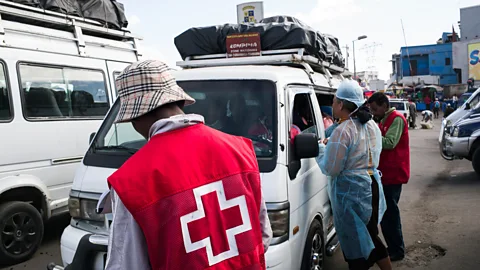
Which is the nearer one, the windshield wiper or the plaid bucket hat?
the plaid bucket hat

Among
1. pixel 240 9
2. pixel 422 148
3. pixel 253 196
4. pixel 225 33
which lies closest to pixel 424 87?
pixel 422 148

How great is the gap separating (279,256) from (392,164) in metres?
2.27

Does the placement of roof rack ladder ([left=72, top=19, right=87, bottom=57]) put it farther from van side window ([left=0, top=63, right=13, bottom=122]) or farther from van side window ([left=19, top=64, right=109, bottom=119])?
van side window ([left=0, top=63, right=13, bottom=122])

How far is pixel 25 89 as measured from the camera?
5207 mm

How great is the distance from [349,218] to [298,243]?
0.65m

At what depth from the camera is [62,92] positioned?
5691 mm

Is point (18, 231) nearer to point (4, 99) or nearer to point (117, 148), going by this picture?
point (4, 99)

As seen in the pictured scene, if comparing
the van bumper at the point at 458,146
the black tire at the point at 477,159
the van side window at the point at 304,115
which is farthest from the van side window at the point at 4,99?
the black tire at the point at 477,159

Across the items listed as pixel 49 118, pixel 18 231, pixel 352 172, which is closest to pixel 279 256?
pixel 352 172

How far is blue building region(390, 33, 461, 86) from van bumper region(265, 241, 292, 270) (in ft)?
171

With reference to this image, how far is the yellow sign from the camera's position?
1653 inches

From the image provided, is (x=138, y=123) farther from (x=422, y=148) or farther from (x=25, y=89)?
(x=422, y=148)

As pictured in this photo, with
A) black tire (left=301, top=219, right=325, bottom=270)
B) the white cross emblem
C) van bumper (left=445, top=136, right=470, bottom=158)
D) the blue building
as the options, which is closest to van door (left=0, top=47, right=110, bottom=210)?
black tire (left=301, top=219, right=325, bottom=270)

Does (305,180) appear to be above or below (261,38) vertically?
below
